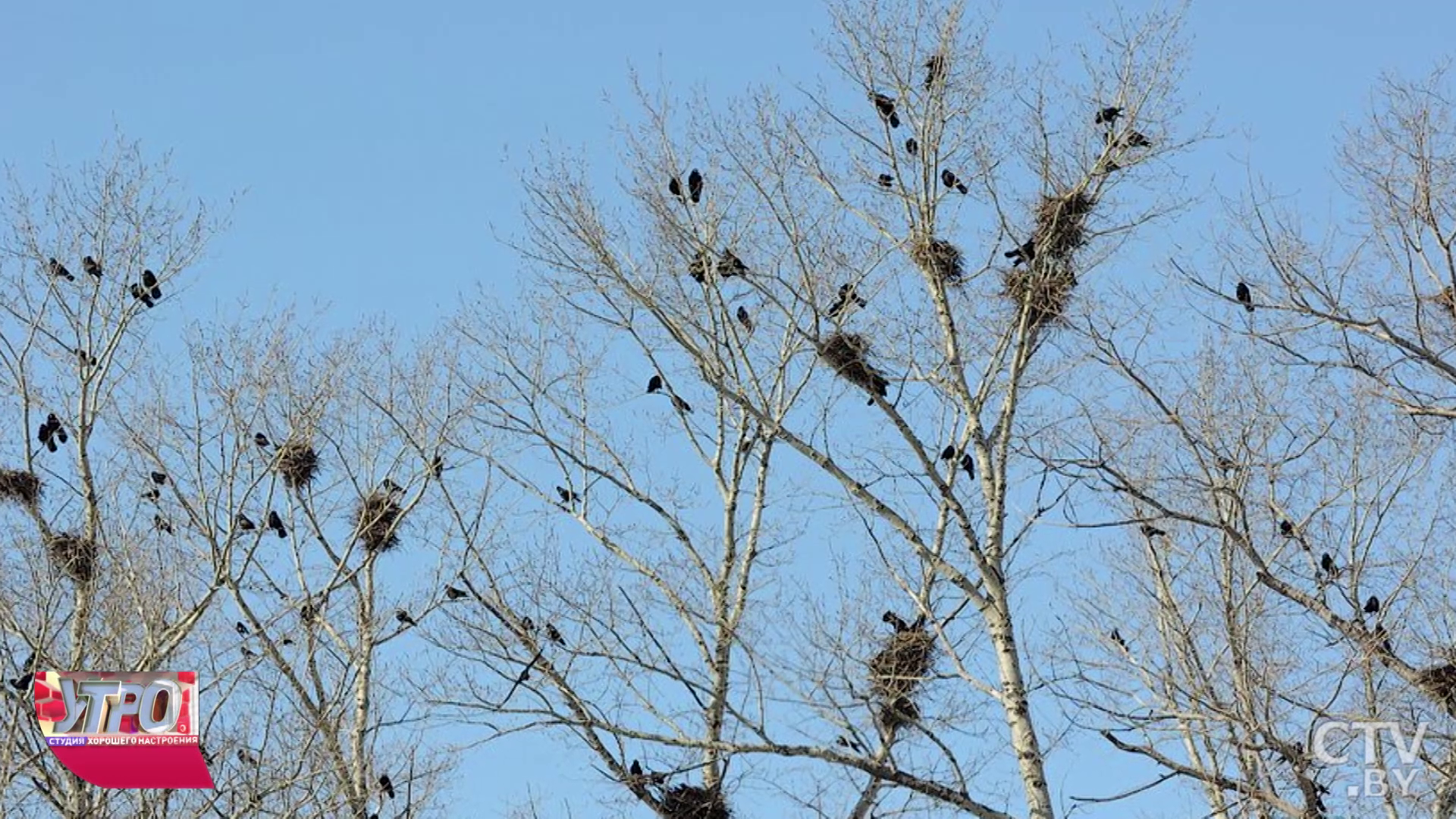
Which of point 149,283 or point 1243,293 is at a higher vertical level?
point 149,283

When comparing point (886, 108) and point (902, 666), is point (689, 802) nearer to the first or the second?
point (902, 666)

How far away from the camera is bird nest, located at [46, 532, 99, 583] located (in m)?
12.0

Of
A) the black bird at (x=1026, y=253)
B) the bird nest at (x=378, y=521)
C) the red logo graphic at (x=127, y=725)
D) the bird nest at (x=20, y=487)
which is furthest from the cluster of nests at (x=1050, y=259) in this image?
the bird nest at (x=20, y=487)

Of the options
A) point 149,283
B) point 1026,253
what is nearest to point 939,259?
point 1026,253

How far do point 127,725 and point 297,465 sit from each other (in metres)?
2.13

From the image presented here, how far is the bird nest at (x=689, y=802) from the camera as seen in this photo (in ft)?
35.3

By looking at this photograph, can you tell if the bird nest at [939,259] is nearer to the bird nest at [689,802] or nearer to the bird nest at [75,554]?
the bird nest at [689,802]

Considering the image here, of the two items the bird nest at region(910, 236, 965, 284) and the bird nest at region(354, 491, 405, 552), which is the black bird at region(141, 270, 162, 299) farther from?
the bird nest at region(910, 236, 965, 284)

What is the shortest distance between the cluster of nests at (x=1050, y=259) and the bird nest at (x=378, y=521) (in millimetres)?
4653

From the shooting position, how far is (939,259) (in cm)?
1092

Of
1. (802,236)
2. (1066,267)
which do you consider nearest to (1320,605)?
(1066,267)

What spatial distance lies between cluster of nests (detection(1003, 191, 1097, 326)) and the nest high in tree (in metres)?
1.76

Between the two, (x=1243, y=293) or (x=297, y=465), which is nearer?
(x=1243, y=293)

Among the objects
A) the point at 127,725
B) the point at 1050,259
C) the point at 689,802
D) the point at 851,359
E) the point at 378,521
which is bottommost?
the point at 689,802
